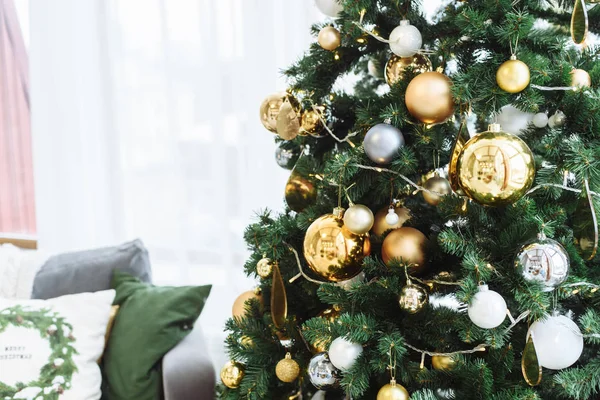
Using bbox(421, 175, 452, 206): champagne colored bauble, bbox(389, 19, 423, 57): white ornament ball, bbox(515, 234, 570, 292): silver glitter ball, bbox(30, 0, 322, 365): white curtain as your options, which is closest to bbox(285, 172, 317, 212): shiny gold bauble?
bbox(421, 175, 452, 206): champagne colored bauble

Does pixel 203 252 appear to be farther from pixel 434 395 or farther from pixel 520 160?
pixel 520 160

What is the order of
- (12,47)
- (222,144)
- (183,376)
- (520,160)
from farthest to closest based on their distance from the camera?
(12,47) < (222,144) < (183,376) < (520,160)

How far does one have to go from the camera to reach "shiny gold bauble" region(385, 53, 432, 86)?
941mm

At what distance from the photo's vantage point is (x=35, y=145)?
204cm

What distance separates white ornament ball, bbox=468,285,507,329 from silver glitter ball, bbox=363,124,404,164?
0.24 meters

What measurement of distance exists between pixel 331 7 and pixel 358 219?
1.32 feet

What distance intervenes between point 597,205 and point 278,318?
547mm

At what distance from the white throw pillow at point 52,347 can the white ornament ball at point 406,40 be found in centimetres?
99

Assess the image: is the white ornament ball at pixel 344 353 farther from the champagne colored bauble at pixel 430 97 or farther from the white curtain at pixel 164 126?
the white curtain at pixel 164 126

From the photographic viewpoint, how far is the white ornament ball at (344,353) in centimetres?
88

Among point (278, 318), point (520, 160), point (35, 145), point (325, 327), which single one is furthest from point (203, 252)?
point (520, 160)

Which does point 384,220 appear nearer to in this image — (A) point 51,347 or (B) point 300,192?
(B) point 300,192

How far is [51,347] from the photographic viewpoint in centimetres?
135

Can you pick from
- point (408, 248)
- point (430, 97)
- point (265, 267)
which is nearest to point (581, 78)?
point (430, 97)
